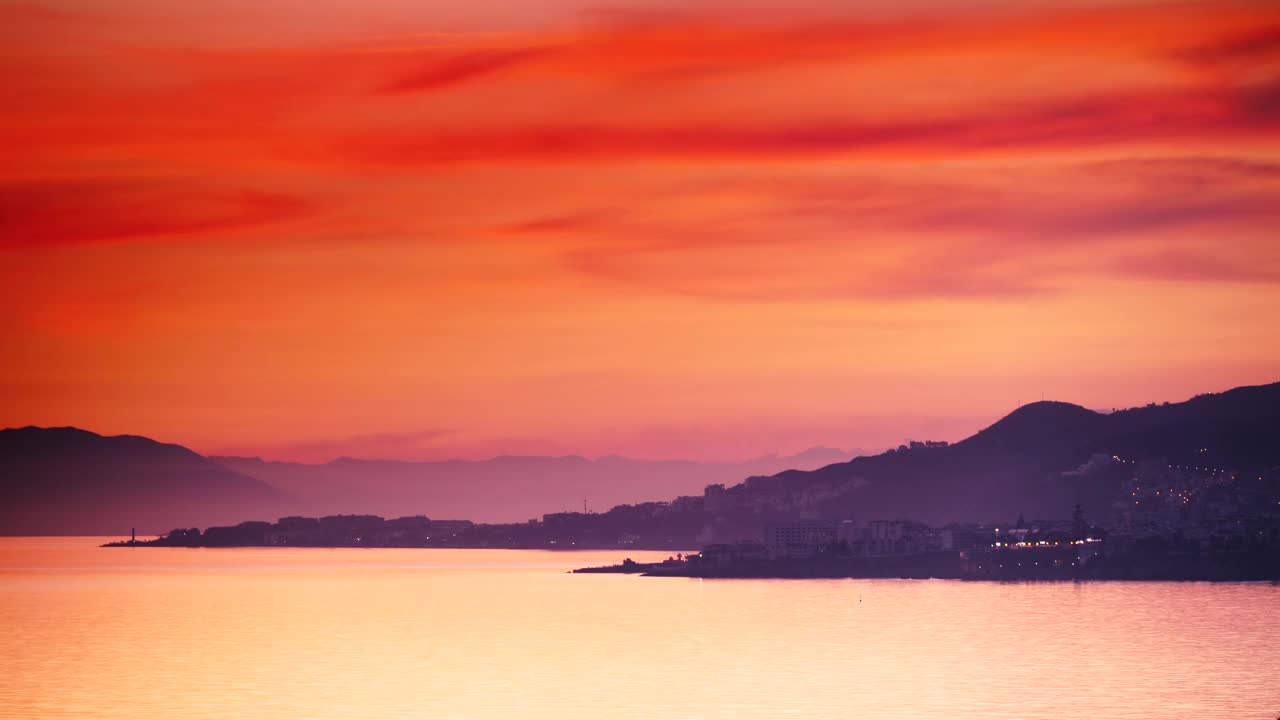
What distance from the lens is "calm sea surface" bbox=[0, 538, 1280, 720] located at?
8050cm

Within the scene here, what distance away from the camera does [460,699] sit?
3305 inches

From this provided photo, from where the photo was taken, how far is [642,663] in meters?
106

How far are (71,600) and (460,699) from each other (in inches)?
4918

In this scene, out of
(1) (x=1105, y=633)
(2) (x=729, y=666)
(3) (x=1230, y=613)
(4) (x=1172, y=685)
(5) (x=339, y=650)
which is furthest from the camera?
(3) (x=1230, y=613)

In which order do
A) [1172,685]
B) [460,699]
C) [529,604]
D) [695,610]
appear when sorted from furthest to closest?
[529,604], [695,610], [1172,685], [460,699]

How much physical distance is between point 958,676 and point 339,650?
4325 centimetres

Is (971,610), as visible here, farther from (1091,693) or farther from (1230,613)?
(1091,693)

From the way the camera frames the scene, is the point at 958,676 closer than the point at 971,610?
Yes

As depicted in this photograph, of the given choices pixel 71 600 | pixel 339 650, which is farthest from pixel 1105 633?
pixel 71 600

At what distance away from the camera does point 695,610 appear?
6895 inches

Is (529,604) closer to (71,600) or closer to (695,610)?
(695,610)

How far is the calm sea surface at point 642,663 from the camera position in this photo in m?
80.5

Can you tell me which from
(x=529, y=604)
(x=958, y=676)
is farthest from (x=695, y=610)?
(x=958, y=676)

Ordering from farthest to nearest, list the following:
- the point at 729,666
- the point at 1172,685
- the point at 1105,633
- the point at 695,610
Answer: the point at 695,610 < the point at 1105,633 < the point at 729,666 < the point at 1172,685
